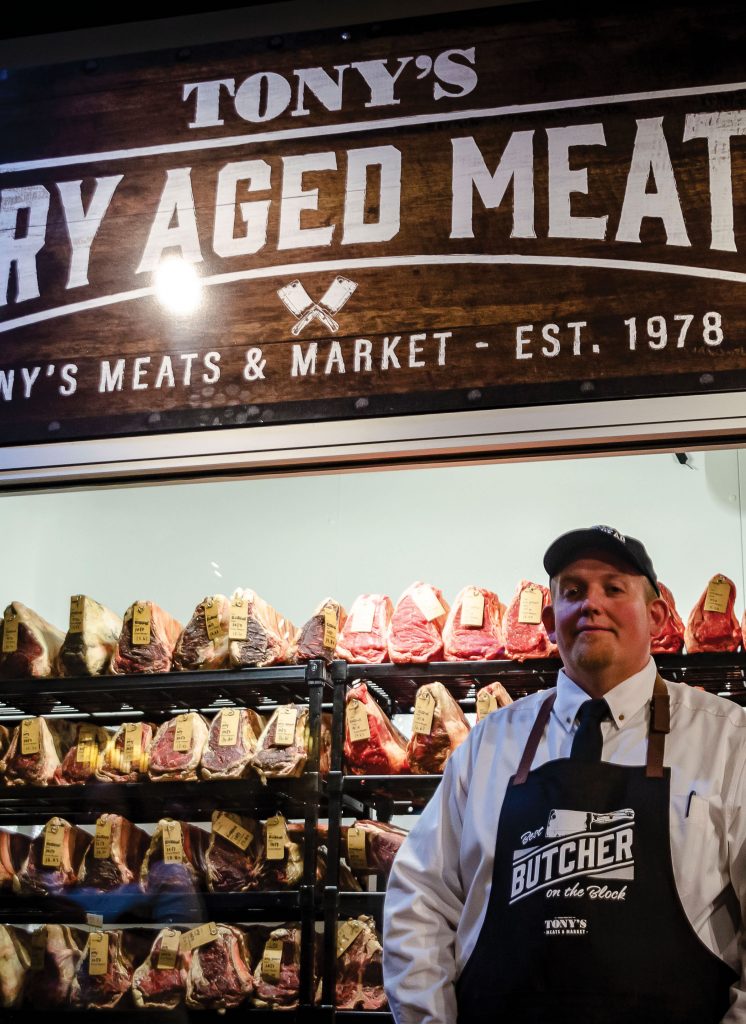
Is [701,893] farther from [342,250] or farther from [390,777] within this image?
[390,777]

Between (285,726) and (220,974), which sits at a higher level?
(285,726)

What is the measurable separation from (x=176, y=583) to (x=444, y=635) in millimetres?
1564

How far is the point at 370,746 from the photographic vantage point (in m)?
5.36

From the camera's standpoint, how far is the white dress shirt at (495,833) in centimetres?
247

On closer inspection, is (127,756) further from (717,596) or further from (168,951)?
(717,596)

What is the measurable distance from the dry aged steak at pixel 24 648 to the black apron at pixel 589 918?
3.57m

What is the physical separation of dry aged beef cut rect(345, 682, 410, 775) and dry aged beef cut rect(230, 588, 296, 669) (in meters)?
0.40

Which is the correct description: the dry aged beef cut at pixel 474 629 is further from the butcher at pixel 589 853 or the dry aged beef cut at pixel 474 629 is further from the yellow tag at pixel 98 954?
the butcher at pixel 589 853

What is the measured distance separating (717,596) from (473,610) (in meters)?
1.06

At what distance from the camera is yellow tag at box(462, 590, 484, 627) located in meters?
5.54

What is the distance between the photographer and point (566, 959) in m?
2.41

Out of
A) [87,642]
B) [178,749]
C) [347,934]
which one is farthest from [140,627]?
[347,934]

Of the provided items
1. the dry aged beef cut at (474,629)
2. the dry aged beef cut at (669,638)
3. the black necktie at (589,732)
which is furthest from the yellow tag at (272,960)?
the black necktie at (589,732)

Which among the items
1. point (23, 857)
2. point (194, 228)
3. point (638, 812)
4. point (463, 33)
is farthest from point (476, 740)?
point (23, 857)
